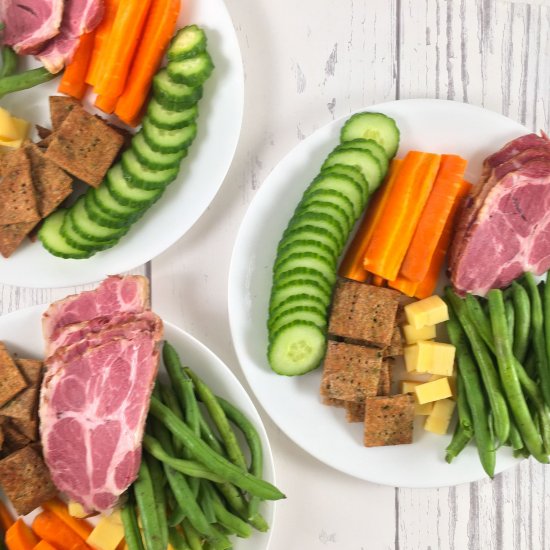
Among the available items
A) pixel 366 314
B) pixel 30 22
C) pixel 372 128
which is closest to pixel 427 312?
pixel 366 314

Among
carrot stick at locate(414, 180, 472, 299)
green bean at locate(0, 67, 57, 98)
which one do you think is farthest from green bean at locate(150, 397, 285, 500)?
green bean at locate(0, 67, 57, 98)

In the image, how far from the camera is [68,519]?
112 inches

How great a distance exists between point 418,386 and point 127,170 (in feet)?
4.90

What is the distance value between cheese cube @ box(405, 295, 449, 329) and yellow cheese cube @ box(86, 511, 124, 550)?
55.7 inches

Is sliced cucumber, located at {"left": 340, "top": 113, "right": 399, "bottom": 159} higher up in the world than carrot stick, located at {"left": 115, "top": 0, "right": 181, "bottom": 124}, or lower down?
lower down

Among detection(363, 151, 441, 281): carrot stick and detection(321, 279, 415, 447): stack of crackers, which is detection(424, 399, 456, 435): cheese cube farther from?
detection(363, 151, 441, 281): carrot stick

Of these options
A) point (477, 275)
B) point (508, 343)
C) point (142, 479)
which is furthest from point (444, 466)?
point (142, 479)

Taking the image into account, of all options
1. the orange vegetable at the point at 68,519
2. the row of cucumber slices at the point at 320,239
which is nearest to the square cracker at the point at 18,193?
the row of cucumber slices at the point at 320,239

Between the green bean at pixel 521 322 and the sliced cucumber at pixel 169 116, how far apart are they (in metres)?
1.51

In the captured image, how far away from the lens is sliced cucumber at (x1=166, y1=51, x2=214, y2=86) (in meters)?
2.83

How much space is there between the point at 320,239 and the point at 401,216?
35 cm

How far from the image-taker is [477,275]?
2916mm

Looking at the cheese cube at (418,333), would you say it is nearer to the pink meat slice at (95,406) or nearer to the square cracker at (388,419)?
the square cracker at (388,419)

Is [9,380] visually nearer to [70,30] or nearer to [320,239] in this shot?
[320,239]
